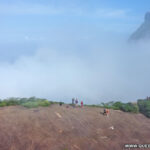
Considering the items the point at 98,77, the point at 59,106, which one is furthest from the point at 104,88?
the point at 59,106

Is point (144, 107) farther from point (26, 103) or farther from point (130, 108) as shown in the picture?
point (26, 103)

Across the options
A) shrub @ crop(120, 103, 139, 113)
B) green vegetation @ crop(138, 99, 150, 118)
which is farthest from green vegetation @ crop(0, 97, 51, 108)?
green vegetation @ crop(138, 99, 150, 118)

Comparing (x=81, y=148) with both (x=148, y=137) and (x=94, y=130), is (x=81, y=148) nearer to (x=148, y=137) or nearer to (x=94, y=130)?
(x=94, y=130)

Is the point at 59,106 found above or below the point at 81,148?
above

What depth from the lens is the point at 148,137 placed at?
72.4 ft

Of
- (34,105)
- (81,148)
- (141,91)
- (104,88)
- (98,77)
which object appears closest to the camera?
(81,148)

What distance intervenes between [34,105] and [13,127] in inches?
316

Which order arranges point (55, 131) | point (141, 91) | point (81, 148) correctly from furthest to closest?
point (141, 91) → point (55, 131) → point (81, 148)

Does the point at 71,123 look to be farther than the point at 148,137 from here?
Yes

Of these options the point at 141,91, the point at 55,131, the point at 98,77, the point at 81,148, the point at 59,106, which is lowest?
the point at 81,148

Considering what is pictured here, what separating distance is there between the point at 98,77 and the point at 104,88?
42005 millimetres

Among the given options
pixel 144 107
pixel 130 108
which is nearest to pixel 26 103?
pixel 130 108

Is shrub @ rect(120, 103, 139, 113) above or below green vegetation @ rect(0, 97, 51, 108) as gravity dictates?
below

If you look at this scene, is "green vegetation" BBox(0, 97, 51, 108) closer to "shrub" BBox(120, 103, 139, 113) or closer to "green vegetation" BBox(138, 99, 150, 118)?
"shrub" BBox(120, 103, 139, 113)
